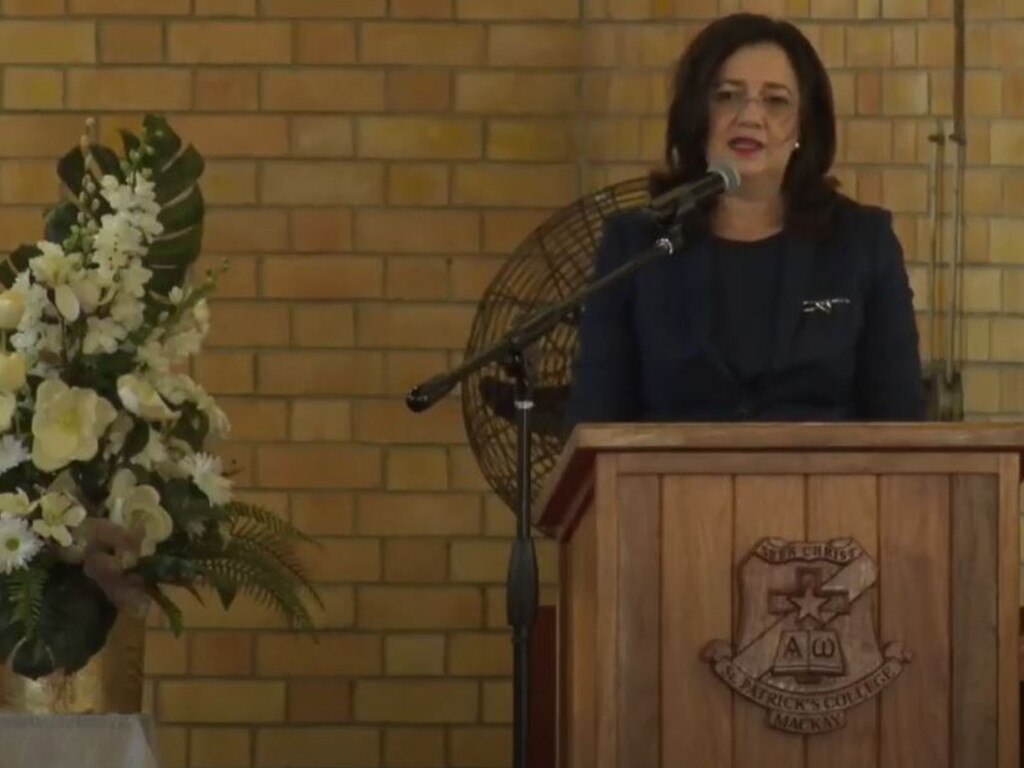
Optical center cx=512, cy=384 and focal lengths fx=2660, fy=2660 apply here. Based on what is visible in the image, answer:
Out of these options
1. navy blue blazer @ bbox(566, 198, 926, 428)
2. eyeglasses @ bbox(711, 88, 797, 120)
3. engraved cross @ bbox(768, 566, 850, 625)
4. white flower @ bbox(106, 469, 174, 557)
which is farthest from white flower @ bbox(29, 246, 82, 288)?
eyeglasses @ bbox(711, 88, 797, 120)

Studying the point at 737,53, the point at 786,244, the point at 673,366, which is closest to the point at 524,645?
the point at 673,366

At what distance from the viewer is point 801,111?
13.0 ft

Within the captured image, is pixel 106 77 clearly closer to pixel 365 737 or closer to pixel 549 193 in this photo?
pixel 549 193

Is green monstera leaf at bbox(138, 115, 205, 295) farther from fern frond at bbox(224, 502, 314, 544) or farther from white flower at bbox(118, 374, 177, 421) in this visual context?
fern frond at bbox(224, 502, 314, 544)

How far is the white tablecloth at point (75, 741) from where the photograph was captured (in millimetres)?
2994

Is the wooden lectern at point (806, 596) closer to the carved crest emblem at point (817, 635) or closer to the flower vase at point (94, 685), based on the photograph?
the carved crest emblem at point (817, 635)

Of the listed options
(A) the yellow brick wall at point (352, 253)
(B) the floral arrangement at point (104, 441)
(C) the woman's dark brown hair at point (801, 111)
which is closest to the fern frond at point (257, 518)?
(B) the floral arrangement at point (104, 441)

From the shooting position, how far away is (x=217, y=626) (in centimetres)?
499

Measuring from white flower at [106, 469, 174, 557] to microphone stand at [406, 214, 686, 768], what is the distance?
15.6 inches

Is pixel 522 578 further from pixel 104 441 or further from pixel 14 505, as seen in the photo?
pixel 14 505

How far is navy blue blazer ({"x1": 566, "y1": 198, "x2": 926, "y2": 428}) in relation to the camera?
3799 millimetres

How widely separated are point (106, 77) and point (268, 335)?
0.58 meters

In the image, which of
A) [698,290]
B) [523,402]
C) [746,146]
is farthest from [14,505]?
[746,146]

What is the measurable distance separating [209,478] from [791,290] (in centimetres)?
94
